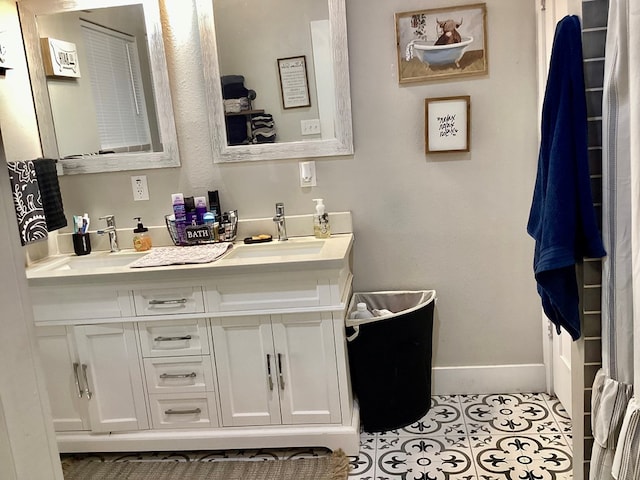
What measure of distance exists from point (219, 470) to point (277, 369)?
1.52ft

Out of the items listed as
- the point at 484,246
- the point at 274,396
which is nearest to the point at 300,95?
the point at 484,246

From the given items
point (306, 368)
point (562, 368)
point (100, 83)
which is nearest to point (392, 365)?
point (306, 368)

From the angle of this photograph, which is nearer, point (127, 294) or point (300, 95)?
point (127, 294)

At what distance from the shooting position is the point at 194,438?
2.34 metres

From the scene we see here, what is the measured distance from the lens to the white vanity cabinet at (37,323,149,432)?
230 cm

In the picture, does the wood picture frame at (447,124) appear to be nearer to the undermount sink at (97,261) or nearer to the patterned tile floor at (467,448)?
the patterned tile floor at (467,448)

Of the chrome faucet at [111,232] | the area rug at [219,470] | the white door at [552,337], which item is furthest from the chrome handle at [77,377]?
the white door at [552,337]

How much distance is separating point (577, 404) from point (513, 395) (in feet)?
3.53

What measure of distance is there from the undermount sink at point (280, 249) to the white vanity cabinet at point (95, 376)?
572 mm

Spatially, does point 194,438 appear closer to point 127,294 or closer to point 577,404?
point 127,294

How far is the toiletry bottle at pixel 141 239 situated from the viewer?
2.63 meters

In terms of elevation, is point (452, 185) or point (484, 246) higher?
point (452, 185)

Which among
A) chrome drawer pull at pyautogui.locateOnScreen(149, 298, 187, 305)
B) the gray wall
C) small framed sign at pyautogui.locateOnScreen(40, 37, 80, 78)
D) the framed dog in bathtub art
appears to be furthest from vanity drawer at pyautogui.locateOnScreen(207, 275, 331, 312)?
small framed sign at pyautogui.locateOnScreen(40, 37, 80, 78)

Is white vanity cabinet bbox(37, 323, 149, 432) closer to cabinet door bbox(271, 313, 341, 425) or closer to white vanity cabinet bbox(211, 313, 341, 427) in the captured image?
white vanity cabinet bbox(211, 313, 341, 427)
